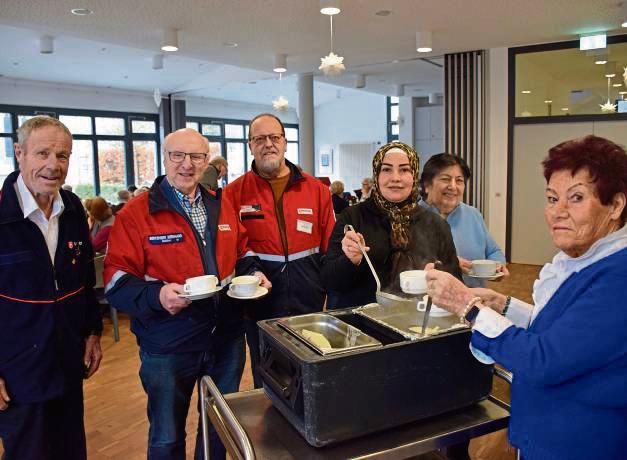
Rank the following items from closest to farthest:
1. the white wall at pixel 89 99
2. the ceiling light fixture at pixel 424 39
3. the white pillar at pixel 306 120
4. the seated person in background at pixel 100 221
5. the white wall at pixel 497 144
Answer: the seated person in background at pixel 100 221
the ceiling light fixture at pixel 424 39
the white wall at pixel 497 144
the white pillar at pixel 306 120
the white wall at pixel 89 99

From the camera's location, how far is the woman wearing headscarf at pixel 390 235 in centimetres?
178

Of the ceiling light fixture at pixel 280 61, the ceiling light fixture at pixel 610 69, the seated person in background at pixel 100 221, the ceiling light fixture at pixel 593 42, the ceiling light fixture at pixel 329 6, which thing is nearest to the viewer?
the seated person in background at pixel 100 221

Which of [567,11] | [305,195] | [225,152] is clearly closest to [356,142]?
[225,152]

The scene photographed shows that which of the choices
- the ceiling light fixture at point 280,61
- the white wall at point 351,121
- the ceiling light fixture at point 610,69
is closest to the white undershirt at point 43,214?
the ceiling light fixture at point 280,61

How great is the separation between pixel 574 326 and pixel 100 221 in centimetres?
424

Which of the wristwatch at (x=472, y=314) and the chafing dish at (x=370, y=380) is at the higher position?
the wristwatch at (x=472, y=314)

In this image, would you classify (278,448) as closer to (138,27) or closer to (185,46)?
(138,27)

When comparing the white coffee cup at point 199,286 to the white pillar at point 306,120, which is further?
the white pillar at point 306,120

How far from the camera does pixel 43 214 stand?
1.67 metres

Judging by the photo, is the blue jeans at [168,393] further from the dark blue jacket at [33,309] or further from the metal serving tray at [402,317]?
the metal serving tray at [402,317]

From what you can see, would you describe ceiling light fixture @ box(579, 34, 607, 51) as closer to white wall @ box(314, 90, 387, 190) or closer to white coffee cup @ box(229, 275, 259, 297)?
white coffee cup @ box(229, 275, 259, 297)

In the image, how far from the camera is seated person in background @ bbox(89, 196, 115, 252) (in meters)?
4.27

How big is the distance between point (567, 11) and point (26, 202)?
5.88m

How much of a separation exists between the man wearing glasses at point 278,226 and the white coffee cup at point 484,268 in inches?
26.3
